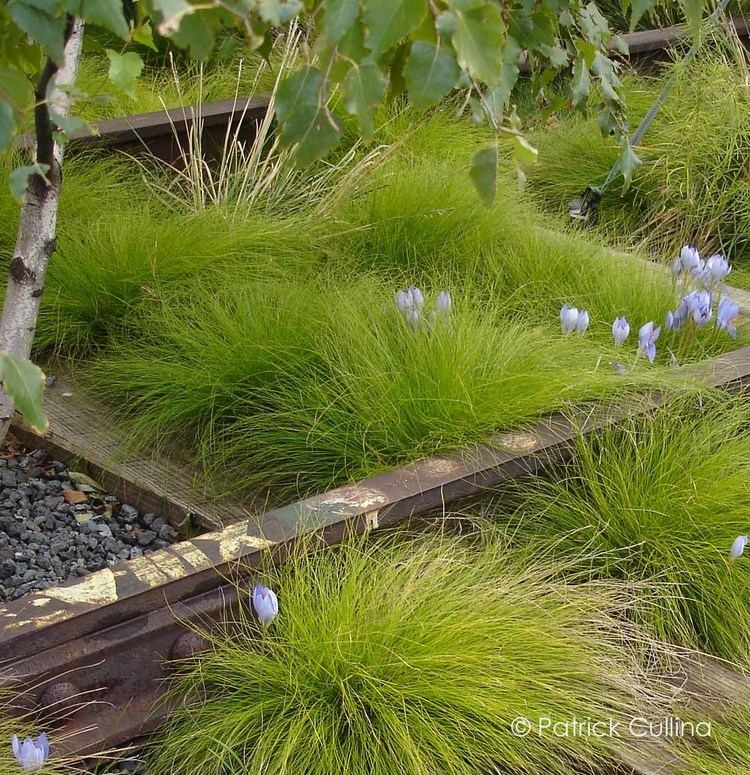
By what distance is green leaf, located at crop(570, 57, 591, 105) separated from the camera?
293 cm

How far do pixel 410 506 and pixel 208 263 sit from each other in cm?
146

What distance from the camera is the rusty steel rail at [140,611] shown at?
218 cm

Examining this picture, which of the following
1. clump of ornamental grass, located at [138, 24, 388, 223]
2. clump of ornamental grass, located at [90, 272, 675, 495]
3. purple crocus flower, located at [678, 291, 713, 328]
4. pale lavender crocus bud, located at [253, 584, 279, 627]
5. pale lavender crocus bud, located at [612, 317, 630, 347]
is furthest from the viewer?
clump of ornamental grass, located at [138, 24, 388, 223]

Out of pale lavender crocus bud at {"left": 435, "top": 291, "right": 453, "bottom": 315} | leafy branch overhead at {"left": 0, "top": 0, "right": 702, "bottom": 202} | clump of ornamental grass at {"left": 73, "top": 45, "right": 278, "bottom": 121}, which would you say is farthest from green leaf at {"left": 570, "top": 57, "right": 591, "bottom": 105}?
clump of ornamental grass at {"left": 73, "top": 45, "right": 278, "bottom": 121}

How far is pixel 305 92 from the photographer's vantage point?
163 centimetres

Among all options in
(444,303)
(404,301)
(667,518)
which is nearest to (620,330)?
(444,303)

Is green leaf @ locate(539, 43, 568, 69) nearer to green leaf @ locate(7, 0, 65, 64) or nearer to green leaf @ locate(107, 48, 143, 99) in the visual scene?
green leaf @ locate(107, 48, 143, 99)

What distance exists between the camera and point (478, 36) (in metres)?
1.45

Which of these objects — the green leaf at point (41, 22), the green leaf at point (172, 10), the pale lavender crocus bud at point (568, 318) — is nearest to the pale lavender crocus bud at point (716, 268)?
the pale lavender crocus bud at point (568, 318)

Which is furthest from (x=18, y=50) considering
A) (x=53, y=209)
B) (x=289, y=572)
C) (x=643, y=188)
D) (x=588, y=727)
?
(x=643, y=188)

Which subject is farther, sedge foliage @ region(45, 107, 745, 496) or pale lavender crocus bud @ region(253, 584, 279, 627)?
sedge foliage @ region(45, 107, 745, 496)

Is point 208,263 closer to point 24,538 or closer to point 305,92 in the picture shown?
point 24,538

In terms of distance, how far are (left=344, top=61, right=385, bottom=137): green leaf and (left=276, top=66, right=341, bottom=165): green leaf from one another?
65 mm

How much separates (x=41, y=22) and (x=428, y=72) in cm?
51
